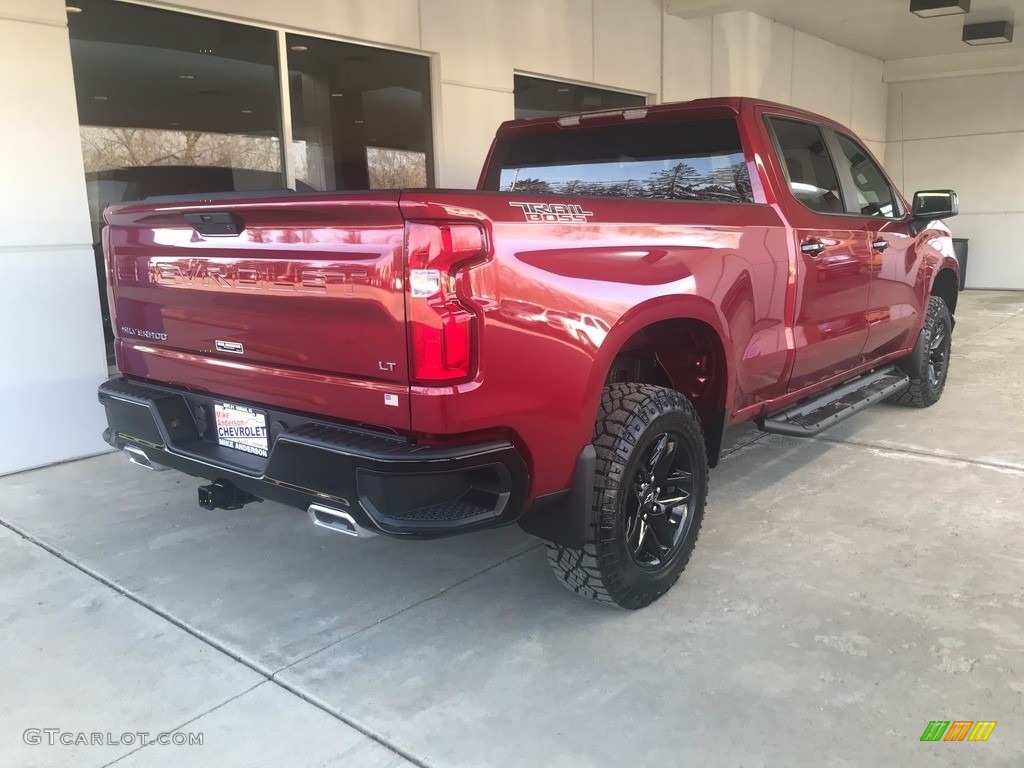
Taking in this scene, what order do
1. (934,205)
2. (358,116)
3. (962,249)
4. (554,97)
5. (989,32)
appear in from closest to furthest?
(934,205) → (358,116) → (554,97) → (989,32) → (962,249)

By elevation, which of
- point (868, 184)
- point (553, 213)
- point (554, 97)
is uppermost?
point (554, 97)

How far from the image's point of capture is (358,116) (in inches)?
278

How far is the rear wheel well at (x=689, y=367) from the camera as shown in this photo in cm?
342

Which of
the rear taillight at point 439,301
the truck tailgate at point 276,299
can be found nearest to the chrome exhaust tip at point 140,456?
the truck tailgate at point 276,299

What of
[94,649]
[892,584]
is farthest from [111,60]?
[892,584]

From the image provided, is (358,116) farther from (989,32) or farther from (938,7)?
(989,32)

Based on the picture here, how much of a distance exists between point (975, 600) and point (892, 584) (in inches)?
11.5

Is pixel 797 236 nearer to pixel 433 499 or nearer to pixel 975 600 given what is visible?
pixel 975 600

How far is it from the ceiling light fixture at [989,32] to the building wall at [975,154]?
3074 mm

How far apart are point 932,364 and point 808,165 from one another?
8.85ft

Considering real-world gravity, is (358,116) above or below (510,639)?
above

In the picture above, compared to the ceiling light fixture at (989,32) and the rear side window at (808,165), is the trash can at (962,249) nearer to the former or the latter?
the ceiling light fixture at (989,32)

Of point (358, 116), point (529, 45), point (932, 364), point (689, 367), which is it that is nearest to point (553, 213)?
point (689, 367)

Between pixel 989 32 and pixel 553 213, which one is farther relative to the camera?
pixel 989 32
